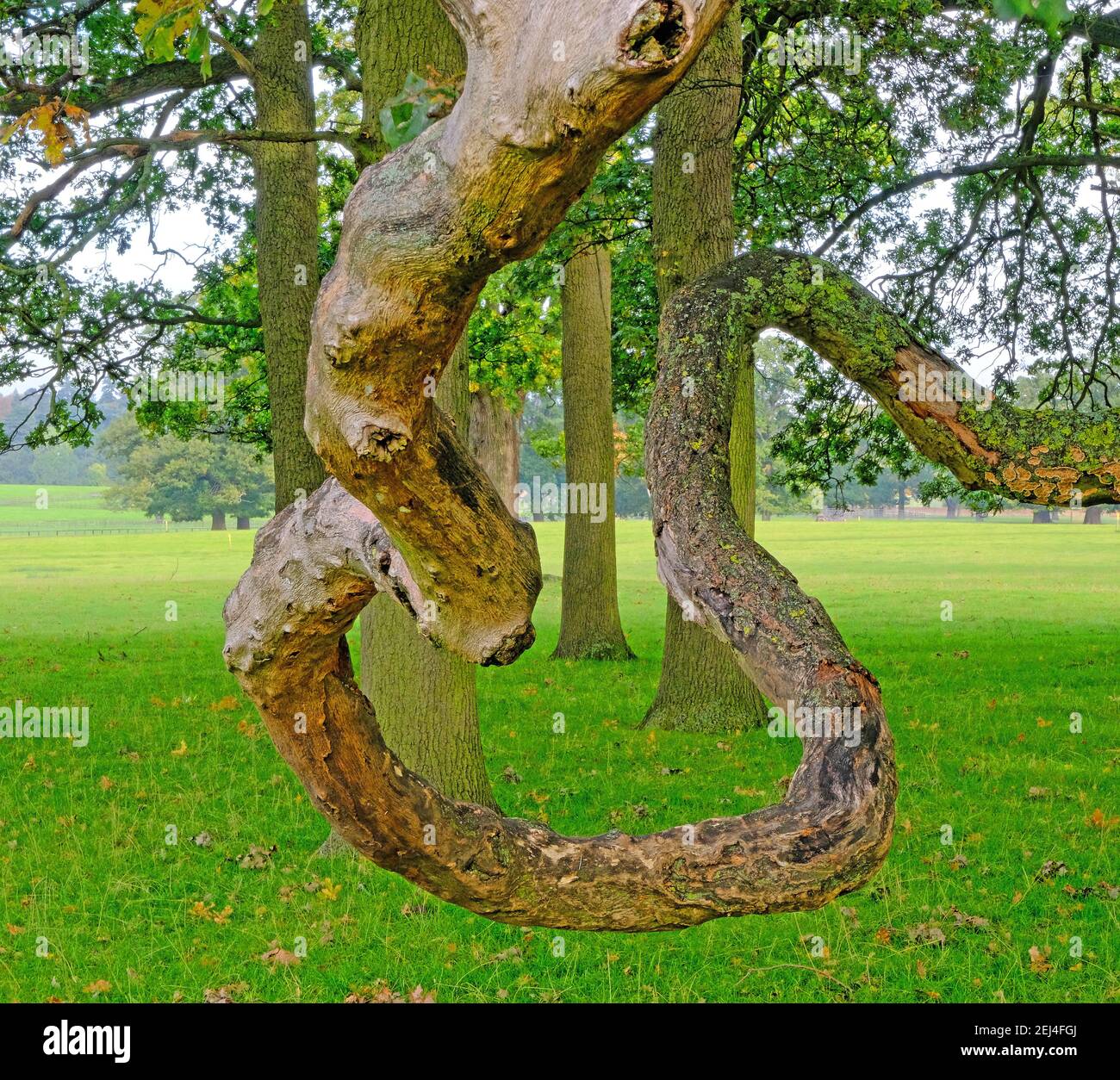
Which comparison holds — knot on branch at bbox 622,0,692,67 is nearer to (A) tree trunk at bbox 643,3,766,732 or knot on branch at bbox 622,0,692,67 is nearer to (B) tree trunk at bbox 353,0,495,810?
(B) tree trunk at bbox 353,0,495,810

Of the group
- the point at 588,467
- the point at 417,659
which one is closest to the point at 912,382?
the point at 417,659

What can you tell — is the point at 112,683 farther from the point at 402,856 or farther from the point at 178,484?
the point at 178,484

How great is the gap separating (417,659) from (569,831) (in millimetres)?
1690

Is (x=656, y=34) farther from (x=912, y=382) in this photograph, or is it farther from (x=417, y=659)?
(x=417, y=659)

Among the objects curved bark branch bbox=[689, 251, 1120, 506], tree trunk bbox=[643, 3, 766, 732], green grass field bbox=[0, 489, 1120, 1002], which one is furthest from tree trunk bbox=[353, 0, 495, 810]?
curved bark branch bbox=[689, 251, 1120, 506]

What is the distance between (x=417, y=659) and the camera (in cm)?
779

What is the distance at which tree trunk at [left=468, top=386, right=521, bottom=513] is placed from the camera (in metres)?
28.4

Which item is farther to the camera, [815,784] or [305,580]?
[305,580]

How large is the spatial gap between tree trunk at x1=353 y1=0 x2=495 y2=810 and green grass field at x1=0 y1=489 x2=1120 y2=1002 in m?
0.87

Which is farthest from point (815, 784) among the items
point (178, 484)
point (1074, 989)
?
point (178, 484)

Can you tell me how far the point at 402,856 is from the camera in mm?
2652

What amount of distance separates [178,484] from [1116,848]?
5610 cm
